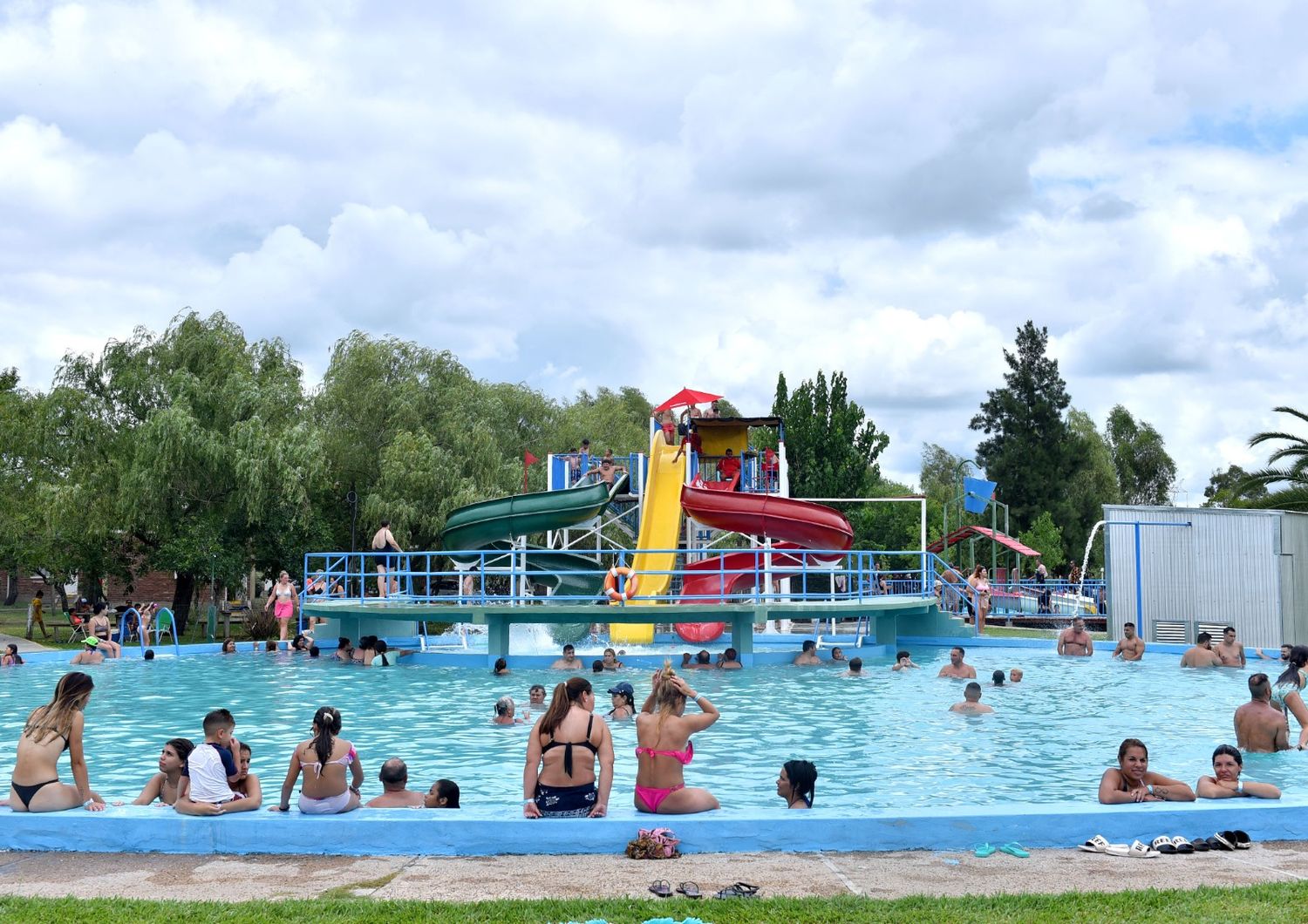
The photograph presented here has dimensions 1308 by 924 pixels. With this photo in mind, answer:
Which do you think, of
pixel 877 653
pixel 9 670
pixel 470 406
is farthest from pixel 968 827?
pixel 470 406

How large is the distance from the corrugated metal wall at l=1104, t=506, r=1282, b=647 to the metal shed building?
19 millimetres

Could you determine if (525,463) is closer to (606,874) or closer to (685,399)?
(685,399)

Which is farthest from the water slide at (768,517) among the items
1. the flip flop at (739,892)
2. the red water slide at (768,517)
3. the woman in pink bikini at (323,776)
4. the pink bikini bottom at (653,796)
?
the flip flop at (739,892)

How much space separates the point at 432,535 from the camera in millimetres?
37531

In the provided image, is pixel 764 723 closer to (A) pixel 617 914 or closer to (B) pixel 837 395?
(A) pixel 617 914

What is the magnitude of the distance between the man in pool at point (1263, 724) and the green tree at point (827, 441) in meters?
38.3

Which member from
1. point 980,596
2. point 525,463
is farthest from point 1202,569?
point 525,463

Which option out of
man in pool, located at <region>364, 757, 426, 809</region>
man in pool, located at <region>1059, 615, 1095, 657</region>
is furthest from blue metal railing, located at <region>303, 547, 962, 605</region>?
man in pool, located at <region>364, 757, 426, 809</region>

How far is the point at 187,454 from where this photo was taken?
3055cm

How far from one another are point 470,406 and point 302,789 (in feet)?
107

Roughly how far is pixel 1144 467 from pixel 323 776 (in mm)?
71470

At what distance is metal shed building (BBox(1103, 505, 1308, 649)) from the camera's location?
24.4 m

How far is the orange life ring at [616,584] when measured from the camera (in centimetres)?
2272

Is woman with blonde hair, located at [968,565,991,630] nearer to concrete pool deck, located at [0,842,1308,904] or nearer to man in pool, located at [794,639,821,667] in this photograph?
man in pool, located at [794,639,821,667]
